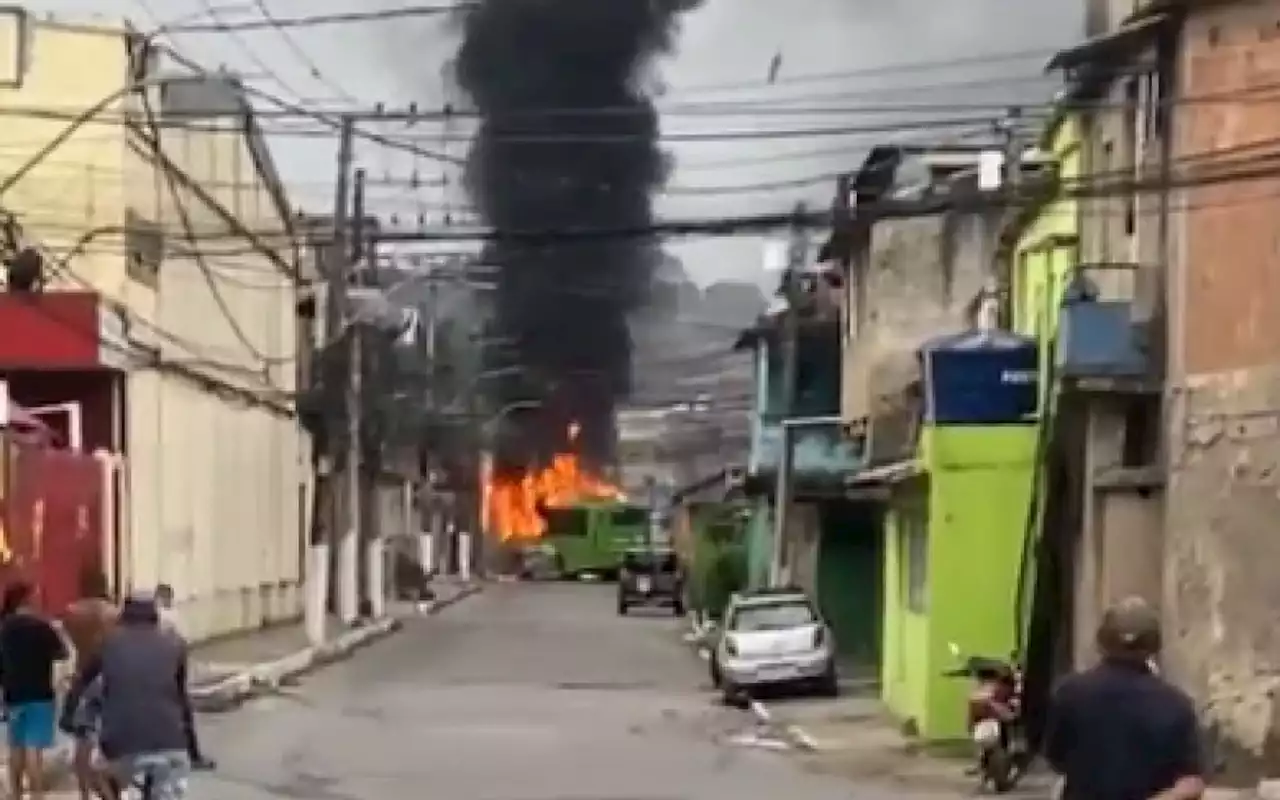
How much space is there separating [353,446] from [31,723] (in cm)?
3602

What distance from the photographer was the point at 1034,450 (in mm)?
A: 28453

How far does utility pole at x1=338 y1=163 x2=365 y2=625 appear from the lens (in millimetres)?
55875

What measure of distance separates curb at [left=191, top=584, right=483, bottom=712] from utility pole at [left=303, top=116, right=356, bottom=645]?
0.66 meters

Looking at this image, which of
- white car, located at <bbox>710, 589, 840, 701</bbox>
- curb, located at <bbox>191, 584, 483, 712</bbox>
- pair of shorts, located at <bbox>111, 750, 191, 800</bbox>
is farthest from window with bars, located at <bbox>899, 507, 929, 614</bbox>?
pair of shorts, located at <bbox>111, 750, 191, 800</bbox>

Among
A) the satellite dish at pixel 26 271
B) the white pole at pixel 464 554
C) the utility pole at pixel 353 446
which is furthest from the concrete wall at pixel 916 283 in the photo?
the white pole at pixel 464 554

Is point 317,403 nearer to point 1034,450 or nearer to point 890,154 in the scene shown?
point 890,154

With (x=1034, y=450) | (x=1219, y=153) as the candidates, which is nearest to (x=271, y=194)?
(x=1034, y=450)

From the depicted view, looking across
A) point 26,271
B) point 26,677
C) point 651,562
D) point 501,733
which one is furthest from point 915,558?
point 651,562

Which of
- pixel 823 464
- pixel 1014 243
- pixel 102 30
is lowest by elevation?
pixel 823 464

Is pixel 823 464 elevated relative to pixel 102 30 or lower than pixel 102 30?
lower

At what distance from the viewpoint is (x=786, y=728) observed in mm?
32688

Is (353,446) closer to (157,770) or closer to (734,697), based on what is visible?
(734,697)

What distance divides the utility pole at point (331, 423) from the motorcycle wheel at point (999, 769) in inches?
926

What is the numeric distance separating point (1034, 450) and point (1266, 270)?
18.0ft
